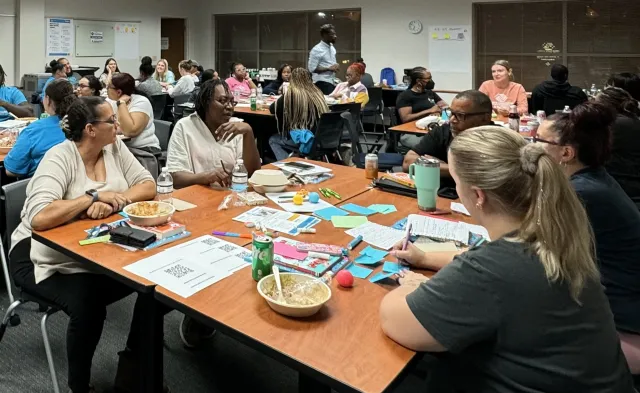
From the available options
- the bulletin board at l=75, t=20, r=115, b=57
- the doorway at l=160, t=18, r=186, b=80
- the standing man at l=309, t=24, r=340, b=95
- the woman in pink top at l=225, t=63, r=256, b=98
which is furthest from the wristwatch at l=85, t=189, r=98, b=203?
the doorway at l=160, t=18, r=186, b=80

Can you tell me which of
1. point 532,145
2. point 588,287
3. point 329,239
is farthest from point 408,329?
point 329,239

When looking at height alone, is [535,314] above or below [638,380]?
above

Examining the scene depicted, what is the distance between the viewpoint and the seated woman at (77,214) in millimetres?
1860

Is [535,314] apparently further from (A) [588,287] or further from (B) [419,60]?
(B) [419,60]

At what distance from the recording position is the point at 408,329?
113 centimetres

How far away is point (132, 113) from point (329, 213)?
2357mm

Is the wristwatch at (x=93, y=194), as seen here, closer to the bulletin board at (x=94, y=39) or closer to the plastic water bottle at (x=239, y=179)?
the plastic water bottle at (x=239, y=179)

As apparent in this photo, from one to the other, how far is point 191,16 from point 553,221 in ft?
37.3

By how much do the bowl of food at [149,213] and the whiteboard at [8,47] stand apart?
25.6 feet

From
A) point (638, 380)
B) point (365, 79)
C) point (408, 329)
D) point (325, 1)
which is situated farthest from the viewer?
point (325, 1)

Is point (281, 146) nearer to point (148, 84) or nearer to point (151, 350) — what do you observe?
point (148, 84)

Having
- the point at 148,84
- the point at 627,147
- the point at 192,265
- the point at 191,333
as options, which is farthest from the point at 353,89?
the point at 192,265

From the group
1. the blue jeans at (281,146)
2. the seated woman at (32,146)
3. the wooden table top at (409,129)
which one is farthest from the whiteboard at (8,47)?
the wooden table top at (409,129)

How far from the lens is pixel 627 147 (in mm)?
2889
